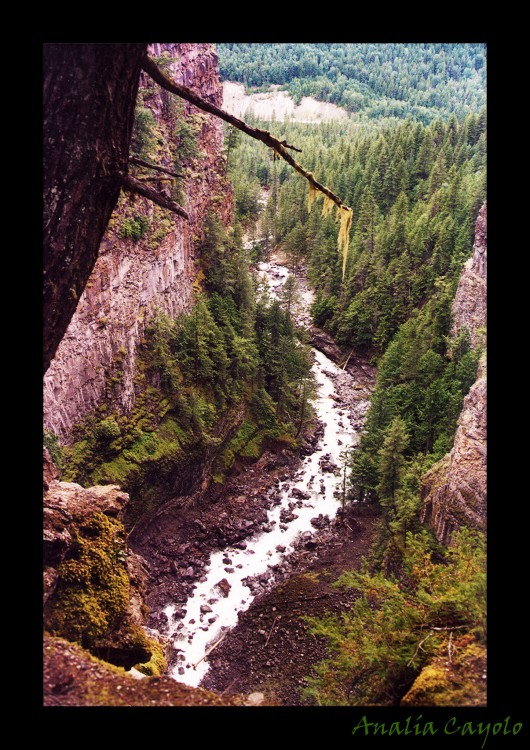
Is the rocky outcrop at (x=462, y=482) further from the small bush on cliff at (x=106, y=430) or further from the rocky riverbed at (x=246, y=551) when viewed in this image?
the small bush on cliff at (x=106, y=430)

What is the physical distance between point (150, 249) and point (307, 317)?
26.6m

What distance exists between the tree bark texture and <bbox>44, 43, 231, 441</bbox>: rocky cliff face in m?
16.5

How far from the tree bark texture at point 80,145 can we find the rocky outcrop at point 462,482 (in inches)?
513

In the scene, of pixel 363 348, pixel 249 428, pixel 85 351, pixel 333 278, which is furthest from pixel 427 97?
pixel 85 351

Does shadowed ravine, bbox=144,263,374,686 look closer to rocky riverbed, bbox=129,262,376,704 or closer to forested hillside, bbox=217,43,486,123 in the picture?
rocky riverbed, bbox=129,262,376,704

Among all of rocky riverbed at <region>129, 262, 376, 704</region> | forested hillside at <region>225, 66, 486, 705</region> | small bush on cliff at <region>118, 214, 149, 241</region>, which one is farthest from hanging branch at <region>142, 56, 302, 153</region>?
small bush on cliff at <region>118, 214, 149, 241</region>

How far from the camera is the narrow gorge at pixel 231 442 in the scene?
165 inches

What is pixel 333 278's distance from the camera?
50.8 m

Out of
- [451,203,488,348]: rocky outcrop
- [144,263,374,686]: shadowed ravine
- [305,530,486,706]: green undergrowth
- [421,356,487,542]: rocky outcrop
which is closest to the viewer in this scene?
[305,530,486,706]: green undergrowth

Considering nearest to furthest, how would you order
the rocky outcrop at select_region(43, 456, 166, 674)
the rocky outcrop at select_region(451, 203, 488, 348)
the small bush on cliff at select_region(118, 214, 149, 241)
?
the rocky outcrop at select_region(43, 456, 166, 674) < the small bush on cliff at select_region(118, 214, 149, 241) < the rocky outcrop at select_region(451, 203, 488, 348)

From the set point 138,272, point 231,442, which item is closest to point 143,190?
point 138,272

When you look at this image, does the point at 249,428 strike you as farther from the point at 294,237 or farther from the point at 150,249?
the point at 294,237

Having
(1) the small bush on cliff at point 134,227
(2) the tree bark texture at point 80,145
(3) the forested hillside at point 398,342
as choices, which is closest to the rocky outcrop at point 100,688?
(3) the forested hillside at point 398,342

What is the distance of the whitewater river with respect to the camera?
20562 millimetres
